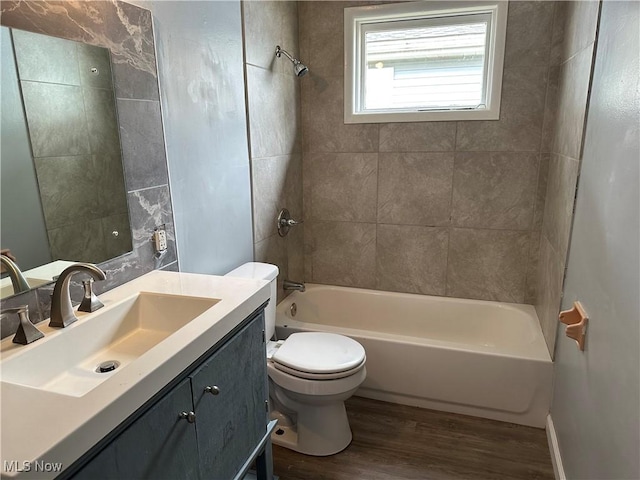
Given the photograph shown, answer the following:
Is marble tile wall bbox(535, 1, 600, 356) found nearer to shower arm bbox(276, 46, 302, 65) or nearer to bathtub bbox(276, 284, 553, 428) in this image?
bathtub bbox(276, 284, 553, 428)

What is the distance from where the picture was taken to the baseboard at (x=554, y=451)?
1.80m

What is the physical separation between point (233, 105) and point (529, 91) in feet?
5.36

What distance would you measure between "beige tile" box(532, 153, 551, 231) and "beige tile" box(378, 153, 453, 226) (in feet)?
1.61

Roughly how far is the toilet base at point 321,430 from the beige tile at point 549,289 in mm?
1092

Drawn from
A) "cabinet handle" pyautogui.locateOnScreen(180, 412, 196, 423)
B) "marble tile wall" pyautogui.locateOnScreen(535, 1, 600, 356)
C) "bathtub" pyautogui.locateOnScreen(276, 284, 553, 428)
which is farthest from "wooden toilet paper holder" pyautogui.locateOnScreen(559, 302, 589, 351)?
"cabinet handle" pyautogui.locateOnScreen(180, 412, 196, 423)

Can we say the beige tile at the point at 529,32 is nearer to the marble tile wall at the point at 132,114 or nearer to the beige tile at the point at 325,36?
the beige tile at the point at 325,36

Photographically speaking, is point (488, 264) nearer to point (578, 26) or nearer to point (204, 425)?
point (578, 26)

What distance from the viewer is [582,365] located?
5.08 ft

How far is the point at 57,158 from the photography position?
127 cm

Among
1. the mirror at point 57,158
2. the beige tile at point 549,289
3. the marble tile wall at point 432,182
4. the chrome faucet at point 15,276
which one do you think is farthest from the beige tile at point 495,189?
the chrome faucet at point 15,276

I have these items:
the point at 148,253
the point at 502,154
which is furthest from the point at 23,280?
the point at 502,154

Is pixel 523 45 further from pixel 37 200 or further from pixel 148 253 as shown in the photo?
pixel 37 200

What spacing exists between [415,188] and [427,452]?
4.94ft

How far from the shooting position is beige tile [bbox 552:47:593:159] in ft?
5.77
